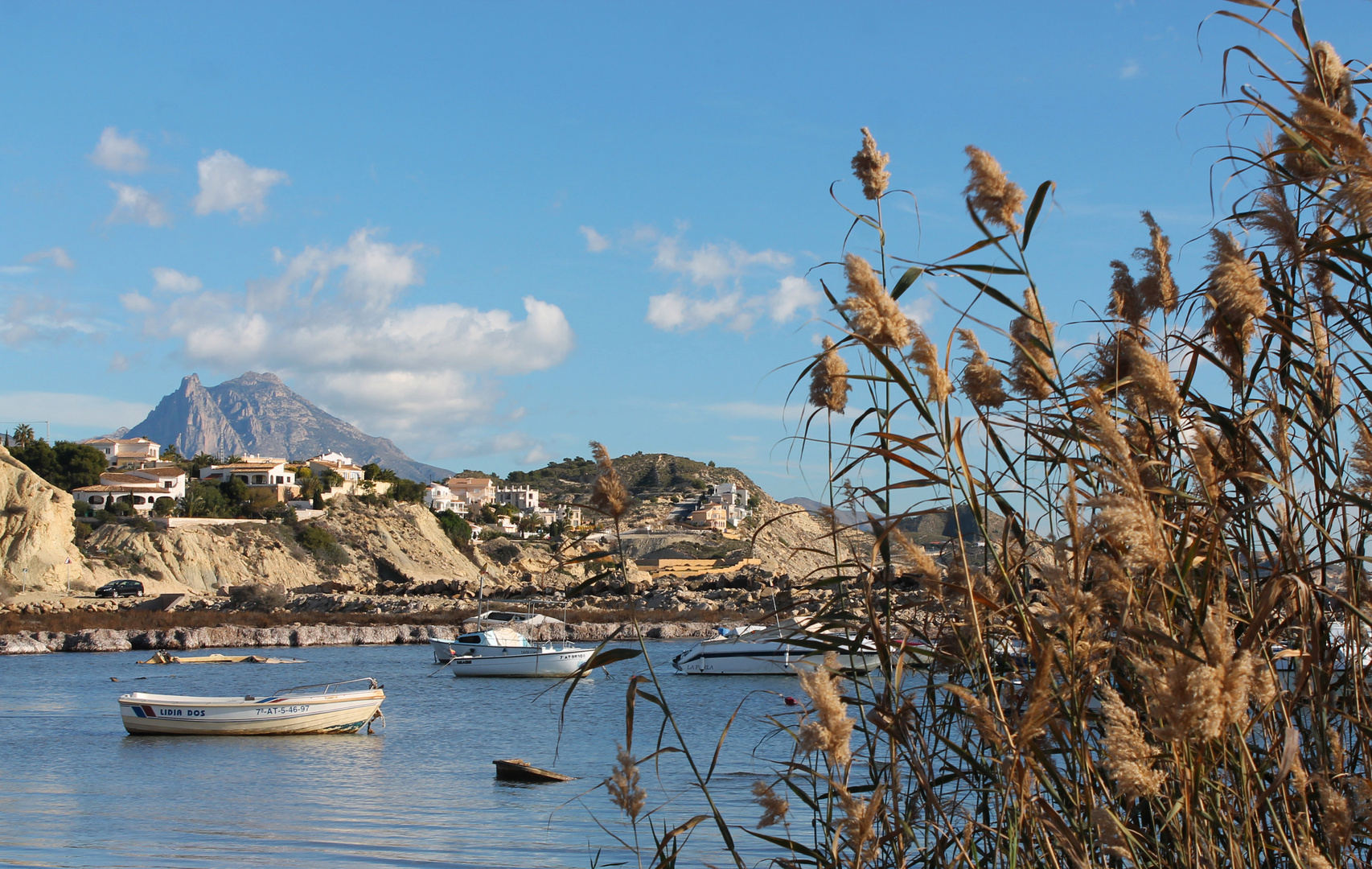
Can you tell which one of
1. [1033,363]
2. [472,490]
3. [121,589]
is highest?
[472,490]

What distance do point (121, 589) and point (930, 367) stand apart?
67028 mm

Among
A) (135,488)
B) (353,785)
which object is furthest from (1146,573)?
(135,488)

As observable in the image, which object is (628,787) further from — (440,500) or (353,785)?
(440,500)

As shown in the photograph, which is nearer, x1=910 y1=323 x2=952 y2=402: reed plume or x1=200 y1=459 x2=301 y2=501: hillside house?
x1=910 y1=323 x2=952 y2=402: reed plume

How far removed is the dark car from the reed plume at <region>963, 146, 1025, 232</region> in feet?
215

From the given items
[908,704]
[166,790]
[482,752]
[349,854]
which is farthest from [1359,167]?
[482,752]

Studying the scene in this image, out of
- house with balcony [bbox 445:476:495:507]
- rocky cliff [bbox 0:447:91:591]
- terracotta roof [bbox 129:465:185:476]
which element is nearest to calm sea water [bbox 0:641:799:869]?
rocky cliff [bbox 0:447:91:591]

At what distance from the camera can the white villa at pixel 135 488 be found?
83.9 meters

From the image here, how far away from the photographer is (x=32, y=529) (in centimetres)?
5578

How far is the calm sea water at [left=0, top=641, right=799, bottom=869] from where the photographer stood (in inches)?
455

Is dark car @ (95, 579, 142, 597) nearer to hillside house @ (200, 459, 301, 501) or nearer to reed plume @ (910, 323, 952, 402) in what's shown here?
hillside house @ (200, 459, 301, 501)

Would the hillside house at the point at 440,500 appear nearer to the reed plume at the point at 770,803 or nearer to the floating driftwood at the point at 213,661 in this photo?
the floating driftwood at the point at 213,661

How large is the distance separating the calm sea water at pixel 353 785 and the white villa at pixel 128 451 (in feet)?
291

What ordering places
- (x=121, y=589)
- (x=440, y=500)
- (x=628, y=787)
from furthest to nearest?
(x=440, y=500) < (x=121, y=589) < (x=628, y=787)
